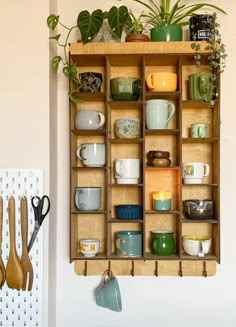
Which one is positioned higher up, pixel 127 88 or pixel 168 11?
pixel 168 11

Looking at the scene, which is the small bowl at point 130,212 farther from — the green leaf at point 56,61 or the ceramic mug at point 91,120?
the green leaf at point 56,61

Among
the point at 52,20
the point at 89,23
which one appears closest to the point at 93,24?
the point at 89,23

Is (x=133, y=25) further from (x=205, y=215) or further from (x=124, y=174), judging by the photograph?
(x=205, y=215)

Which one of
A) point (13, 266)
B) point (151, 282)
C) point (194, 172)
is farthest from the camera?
point (151, 282)

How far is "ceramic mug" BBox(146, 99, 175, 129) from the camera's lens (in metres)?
1.61

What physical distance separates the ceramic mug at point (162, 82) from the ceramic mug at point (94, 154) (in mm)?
327

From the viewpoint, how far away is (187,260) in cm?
162

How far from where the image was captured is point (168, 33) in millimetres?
1630

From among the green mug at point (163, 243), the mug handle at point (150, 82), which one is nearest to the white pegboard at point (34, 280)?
the green mug at point (163, 243)

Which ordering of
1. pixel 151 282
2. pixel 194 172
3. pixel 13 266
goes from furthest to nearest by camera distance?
pixel 151 282 < pixel 194 172 < pixel 13 266

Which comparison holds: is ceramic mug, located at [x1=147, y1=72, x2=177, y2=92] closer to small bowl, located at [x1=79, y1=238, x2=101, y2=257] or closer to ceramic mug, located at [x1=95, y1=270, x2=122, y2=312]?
small bowl, located at [x1=79, y1=238, x2=101, y2=257]

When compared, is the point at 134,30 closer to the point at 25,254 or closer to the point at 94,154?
the point at 94,154

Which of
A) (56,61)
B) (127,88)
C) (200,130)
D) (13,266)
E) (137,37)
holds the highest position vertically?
(137,37)

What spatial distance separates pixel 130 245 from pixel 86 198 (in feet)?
0.89
